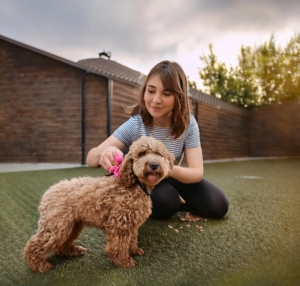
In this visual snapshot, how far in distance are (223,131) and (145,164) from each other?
15.3 meters

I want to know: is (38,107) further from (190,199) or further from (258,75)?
(258,75)

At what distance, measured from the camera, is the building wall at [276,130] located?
17359mm

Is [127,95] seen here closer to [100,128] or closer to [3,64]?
[100,128]

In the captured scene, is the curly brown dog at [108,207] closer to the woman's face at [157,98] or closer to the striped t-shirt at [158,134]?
the woman's face at [157,98]

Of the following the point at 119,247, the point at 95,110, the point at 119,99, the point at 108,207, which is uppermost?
the point at 119,99

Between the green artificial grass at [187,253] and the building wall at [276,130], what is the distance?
15693 millimetres

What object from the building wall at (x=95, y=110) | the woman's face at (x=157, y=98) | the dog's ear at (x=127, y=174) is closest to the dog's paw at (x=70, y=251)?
the dog's ear at (x=127, y=174)

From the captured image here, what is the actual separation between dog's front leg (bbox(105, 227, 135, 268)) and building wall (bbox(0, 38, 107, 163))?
27.6 ft

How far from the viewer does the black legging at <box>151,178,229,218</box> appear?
2834 millimetres

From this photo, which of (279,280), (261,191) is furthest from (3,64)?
(279,280)

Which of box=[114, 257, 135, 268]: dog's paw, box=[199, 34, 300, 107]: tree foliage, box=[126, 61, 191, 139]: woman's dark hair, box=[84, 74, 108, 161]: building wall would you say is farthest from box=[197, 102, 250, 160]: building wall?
box=[114, 257, 135, 268]: dog's paw

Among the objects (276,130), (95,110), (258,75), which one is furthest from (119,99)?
(258,75)

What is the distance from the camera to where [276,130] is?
709 inches

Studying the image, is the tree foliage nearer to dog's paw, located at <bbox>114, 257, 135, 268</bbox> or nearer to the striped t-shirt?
the striped t-shirt
